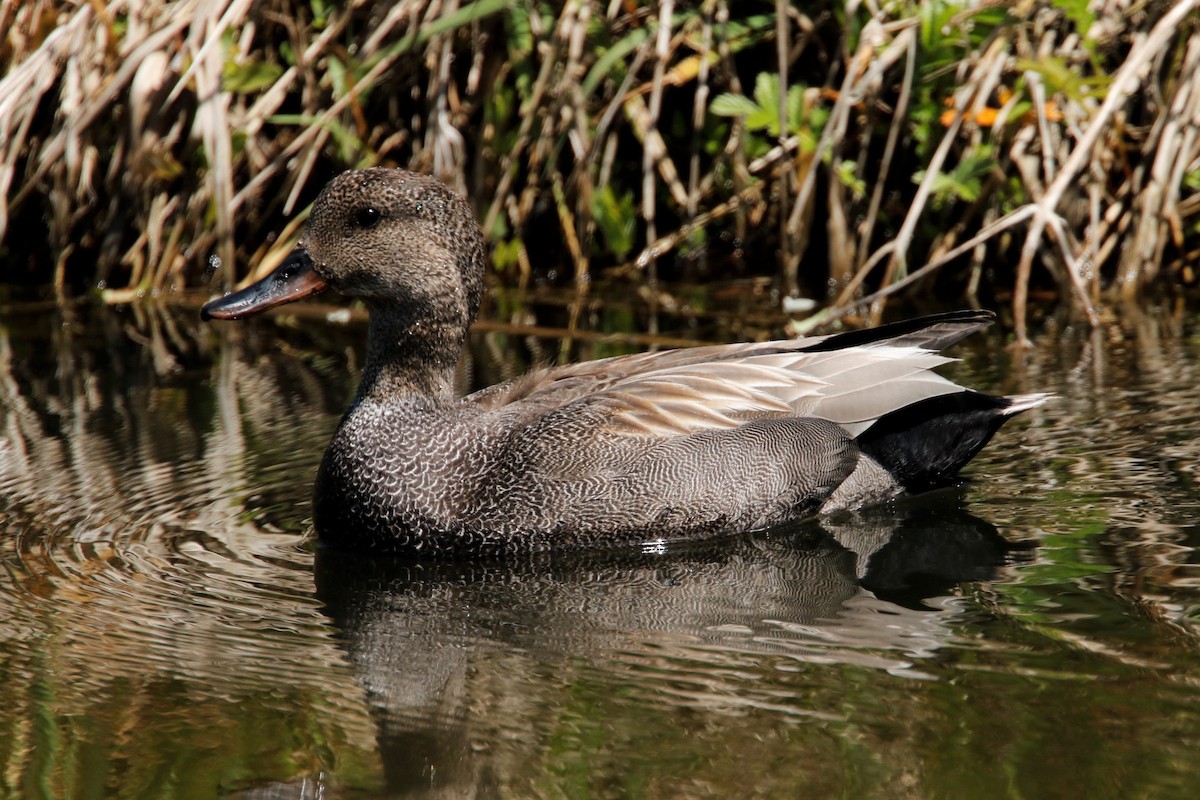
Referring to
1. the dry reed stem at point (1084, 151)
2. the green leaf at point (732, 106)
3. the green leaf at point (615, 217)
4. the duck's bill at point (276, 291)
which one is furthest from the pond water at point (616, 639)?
the green leaf at point (615, 217)

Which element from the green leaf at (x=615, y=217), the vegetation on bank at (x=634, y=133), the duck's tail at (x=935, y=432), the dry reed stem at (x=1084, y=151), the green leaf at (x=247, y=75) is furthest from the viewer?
the green leaf at (x=615, y=217)

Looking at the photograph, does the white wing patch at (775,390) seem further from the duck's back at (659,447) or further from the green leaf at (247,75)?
the green leaf at (247,75)

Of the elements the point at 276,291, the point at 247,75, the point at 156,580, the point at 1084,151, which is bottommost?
the point at 156,580

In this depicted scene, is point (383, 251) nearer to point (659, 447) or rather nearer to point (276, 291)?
point (276, 291)

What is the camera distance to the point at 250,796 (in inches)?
126

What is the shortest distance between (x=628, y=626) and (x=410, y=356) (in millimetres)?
1415

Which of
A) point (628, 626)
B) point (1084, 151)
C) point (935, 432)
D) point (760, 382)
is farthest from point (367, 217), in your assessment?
point (1084, 151)

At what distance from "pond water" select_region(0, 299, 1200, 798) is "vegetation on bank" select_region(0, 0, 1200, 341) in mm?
1972

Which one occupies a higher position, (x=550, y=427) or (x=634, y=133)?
(x=634, y=133)

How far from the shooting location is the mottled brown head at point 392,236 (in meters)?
4.96

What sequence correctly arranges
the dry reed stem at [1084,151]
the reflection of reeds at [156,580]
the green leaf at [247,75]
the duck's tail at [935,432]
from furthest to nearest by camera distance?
the green leaf at [247,75], the dry reed stem at [1084,151], the duck's tail at [935,432], the reflection of reeds at [156,580]

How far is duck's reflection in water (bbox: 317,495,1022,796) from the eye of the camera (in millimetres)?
3492

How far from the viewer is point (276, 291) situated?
5.02 metres

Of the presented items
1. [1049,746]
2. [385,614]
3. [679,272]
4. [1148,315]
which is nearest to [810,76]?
[679,272]
